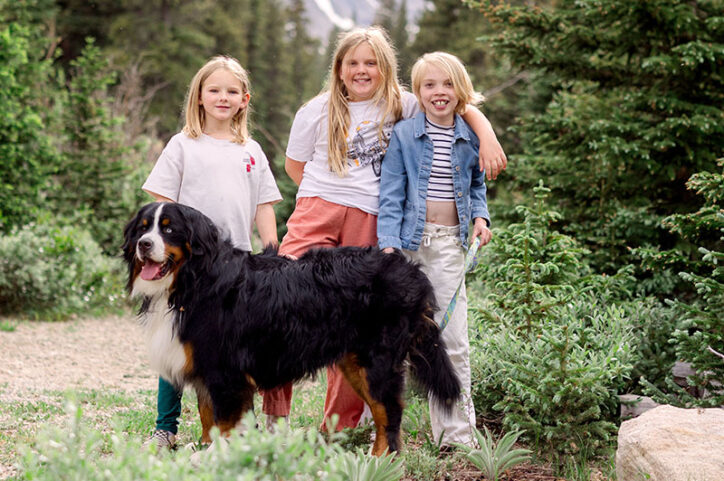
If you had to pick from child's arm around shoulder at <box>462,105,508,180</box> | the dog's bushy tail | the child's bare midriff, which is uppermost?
child's arm around shoulder at <box>462,105,508,180</box>

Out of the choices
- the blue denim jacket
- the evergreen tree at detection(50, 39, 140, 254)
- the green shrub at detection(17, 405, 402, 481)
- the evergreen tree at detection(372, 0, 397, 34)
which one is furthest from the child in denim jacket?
the evergreen tree at detection(372, 0, 397, 34)

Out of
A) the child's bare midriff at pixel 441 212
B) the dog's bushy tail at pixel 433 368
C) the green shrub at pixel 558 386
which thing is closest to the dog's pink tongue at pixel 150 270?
the dog's bushy tail at pixel 433 368

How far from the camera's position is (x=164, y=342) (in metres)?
3.32

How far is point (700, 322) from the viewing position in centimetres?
430

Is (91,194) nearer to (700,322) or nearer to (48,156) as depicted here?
(48,156)

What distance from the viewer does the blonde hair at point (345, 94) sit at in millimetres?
3990

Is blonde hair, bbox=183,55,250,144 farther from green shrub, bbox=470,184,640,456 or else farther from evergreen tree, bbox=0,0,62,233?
evergreen tree, bbox=0,0,62,233

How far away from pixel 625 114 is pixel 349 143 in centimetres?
368

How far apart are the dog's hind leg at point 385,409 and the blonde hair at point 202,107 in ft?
5.32

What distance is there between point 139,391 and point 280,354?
3.01 metres

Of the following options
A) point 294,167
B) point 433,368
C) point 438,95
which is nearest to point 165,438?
point 433,368

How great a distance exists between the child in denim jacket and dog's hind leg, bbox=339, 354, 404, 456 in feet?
1.19

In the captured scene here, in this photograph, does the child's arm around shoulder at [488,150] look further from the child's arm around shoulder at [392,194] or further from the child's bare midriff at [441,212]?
the child's arm around shoulder at [392,194]

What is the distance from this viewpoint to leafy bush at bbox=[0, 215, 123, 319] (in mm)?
8344
